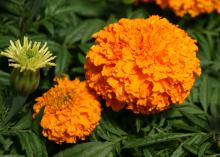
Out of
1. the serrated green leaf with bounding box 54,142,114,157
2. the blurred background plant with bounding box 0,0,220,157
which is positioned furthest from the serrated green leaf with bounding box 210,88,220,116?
the serrated green leaf with bounding box 54,142,114,157

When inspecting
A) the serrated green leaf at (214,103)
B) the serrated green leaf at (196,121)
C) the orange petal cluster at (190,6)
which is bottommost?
the serrated green leaf at (196,121)

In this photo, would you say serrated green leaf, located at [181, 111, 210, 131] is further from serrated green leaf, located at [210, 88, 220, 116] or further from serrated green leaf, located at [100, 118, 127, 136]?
serrated green leaf, located at [100, 118, 127, 136]

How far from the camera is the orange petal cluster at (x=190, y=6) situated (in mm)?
1835

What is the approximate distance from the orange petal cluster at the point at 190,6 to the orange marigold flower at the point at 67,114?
0.57m

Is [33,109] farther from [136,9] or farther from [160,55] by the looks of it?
[136,9]

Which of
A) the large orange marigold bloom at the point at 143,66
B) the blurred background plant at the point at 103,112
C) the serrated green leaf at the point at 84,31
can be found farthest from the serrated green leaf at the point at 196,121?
the serrated green leaf at the point at 84,31

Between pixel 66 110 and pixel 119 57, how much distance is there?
0.72 feet

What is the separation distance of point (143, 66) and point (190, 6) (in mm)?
591

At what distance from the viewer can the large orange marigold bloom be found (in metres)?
1.37

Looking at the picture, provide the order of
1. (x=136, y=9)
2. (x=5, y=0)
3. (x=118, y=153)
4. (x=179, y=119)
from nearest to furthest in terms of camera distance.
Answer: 1. (x=118, y=153)
2. (x=179, y=119)
3. (x=5, y=0)
4. (x=136, y=9)

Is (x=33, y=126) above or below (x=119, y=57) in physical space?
below

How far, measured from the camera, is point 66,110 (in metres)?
1.42

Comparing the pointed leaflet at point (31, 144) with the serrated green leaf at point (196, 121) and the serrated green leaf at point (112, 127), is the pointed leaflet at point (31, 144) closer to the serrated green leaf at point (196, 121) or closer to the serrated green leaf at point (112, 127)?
the serrated green leaf at point (112, 127)

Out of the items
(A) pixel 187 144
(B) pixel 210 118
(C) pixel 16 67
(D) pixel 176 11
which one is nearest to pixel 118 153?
(A) pixel 187 144
